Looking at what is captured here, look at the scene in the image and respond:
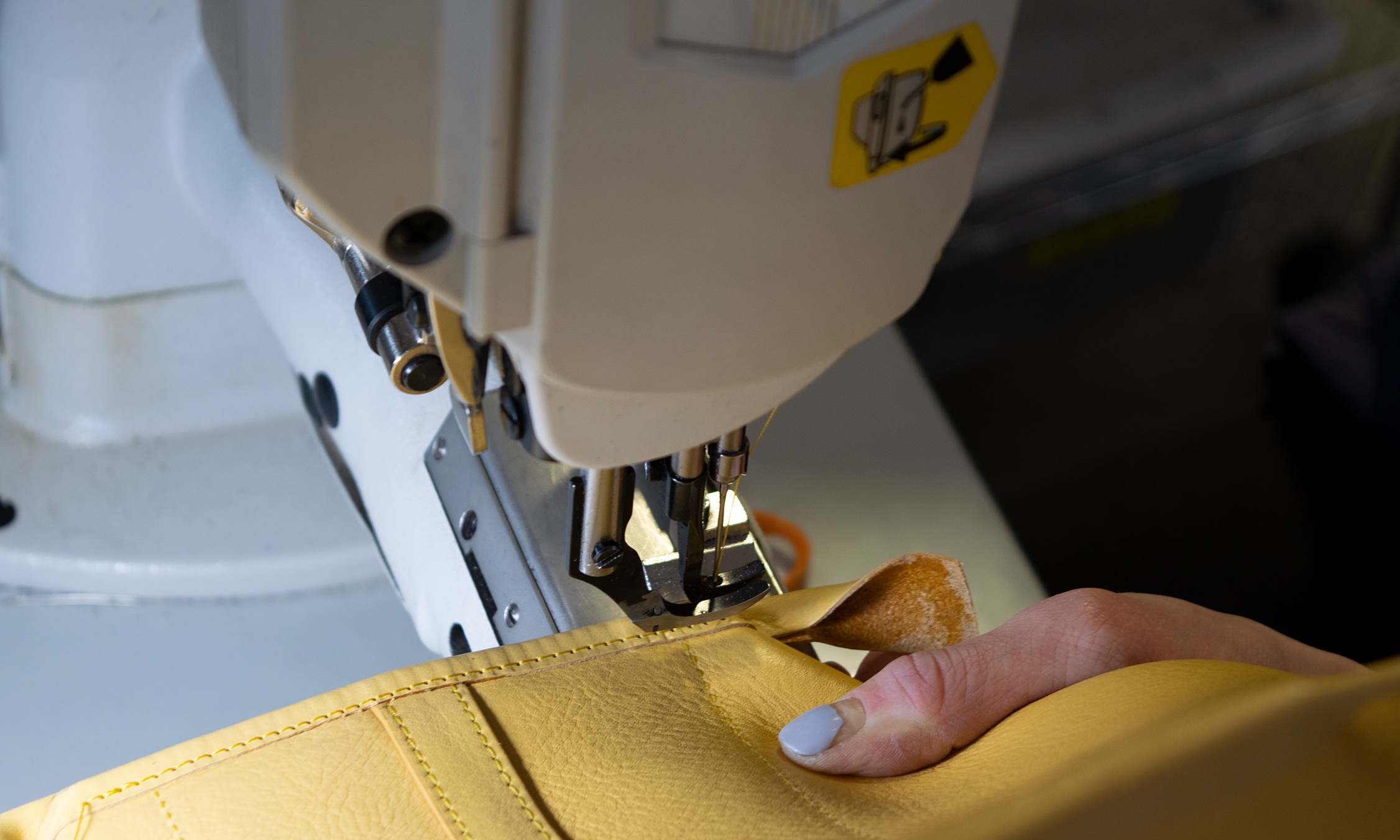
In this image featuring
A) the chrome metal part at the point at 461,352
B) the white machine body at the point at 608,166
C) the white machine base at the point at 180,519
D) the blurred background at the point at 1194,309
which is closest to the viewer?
the white machine body at the point at 608,166

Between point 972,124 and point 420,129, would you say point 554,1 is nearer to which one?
point 420,129

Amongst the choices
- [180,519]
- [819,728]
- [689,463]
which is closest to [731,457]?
[689,463]

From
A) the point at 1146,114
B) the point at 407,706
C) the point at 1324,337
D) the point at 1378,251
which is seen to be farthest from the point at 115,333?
the point at 1378,251

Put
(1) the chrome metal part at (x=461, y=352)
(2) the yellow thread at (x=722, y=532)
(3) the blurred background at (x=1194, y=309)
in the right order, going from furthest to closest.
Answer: (3) the blurred background at (x=1194, y=309) → (2) the yellow thread at (x=722, y=532) → (1) the chrome metal part at (x=461, y=352)

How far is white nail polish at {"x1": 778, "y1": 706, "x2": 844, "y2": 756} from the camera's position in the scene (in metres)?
0.49

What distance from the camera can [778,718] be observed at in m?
0.53

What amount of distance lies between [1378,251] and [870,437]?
1564mm

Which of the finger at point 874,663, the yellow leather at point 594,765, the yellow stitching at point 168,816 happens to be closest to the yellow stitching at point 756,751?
the yellow leather at point 594,765

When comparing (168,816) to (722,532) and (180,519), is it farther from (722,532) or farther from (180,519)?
(180,519)

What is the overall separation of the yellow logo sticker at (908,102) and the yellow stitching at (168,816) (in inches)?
13.3

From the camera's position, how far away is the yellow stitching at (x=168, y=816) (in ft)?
1.44

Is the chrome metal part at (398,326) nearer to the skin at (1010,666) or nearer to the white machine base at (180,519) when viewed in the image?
the skin at (1010,666)

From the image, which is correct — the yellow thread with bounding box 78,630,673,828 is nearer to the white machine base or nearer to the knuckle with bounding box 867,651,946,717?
the knuckle with bounding box 867,651,946,717

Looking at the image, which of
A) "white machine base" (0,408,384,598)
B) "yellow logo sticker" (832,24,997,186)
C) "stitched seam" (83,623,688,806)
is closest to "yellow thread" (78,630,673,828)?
"stitched seam" (83,623,688,806)
